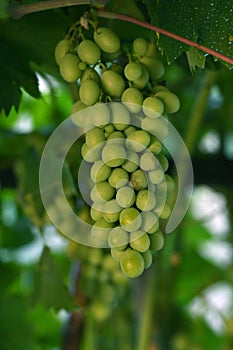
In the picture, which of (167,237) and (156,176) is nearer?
(156,176)

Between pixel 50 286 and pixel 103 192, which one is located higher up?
pixel 103 192

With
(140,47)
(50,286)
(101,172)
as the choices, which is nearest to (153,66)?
(140,47)

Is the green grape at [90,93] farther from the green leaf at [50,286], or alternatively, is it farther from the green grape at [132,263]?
the green leaf at [50,286]

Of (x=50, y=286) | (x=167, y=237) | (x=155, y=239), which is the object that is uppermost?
(x=155, y=239)

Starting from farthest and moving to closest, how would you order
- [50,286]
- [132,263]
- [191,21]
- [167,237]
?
1. [167,237]
2. [50,286]
3. [191,21]
4. [132,263]

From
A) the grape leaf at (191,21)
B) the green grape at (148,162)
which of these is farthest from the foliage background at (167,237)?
the green grape at (148,162)

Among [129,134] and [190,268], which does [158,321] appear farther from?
[129,134]

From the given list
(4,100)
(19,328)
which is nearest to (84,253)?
(19,328)

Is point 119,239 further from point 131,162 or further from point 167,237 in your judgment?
point 167,237

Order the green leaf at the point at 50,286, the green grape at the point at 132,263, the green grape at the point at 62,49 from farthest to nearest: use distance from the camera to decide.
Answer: the green leaf at the point at 50,286, the green grape at the point at 62,49, the green grape at the point at 132,263
